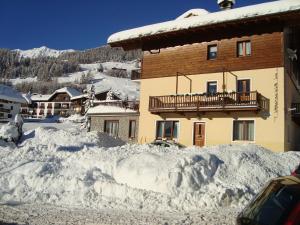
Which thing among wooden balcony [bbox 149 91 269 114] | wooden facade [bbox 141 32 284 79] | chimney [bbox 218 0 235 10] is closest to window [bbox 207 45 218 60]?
wooden facade [bbox 141 32 284 79]

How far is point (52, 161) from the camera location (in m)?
15.1

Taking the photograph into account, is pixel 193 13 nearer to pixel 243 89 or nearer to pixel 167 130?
pixel 243 89

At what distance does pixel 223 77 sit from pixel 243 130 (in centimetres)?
421

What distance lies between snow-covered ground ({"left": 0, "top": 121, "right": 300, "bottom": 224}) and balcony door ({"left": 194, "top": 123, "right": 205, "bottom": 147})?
32.4ft

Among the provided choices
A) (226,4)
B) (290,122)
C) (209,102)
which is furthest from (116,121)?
(290,122)

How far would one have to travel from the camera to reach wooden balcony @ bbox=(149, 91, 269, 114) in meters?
23.1

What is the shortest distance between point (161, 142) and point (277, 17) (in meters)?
11.5

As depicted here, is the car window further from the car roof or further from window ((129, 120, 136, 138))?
window ((129, 120, 136, 138))

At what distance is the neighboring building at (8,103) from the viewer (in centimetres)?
7175

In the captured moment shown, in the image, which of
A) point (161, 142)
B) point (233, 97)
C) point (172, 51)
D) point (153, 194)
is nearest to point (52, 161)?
point (153, 194)

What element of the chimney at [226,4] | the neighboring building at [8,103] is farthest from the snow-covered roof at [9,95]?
the chimney at [226,4]

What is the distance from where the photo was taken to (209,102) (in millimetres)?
24484

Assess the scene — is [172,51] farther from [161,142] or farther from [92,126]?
[92,126]

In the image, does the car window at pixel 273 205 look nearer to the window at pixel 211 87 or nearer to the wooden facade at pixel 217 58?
the wooden facade at pixel 217 58
